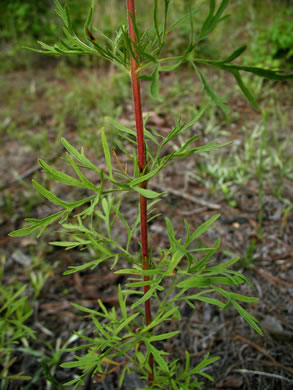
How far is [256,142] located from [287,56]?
4.13 ft

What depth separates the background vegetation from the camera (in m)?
1.43

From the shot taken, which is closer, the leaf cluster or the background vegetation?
the leaf cluster

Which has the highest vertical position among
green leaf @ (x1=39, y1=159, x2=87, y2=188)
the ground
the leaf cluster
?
the leaf cluster

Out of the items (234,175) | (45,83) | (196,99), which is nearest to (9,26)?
(45,83)

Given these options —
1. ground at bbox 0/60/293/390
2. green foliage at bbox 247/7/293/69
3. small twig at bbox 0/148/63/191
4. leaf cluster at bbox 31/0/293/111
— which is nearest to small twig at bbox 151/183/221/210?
ground at bbox 0/60/293/390

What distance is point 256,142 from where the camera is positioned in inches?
102

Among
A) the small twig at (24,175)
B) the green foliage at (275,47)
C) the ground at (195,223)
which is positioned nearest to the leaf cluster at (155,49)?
the ground at (195,223)

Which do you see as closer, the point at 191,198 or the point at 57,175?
the point at 57,175

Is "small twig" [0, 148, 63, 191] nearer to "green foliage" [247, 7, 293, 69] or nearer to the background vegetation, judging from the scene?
the background vegetation

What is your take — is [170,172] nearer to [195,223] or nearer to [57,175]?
[195,223]

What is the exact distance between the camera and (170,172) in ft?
7.93

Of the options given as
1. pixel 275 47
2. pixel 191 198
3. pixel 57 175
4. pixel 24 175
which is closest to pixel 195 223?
pixel 191 198

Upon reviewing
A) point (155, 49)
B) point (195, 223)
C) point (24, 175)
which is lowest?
point (195, 223)

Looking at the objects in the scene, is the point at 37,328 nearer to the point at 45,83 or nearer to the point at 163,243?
the point at 163,243
